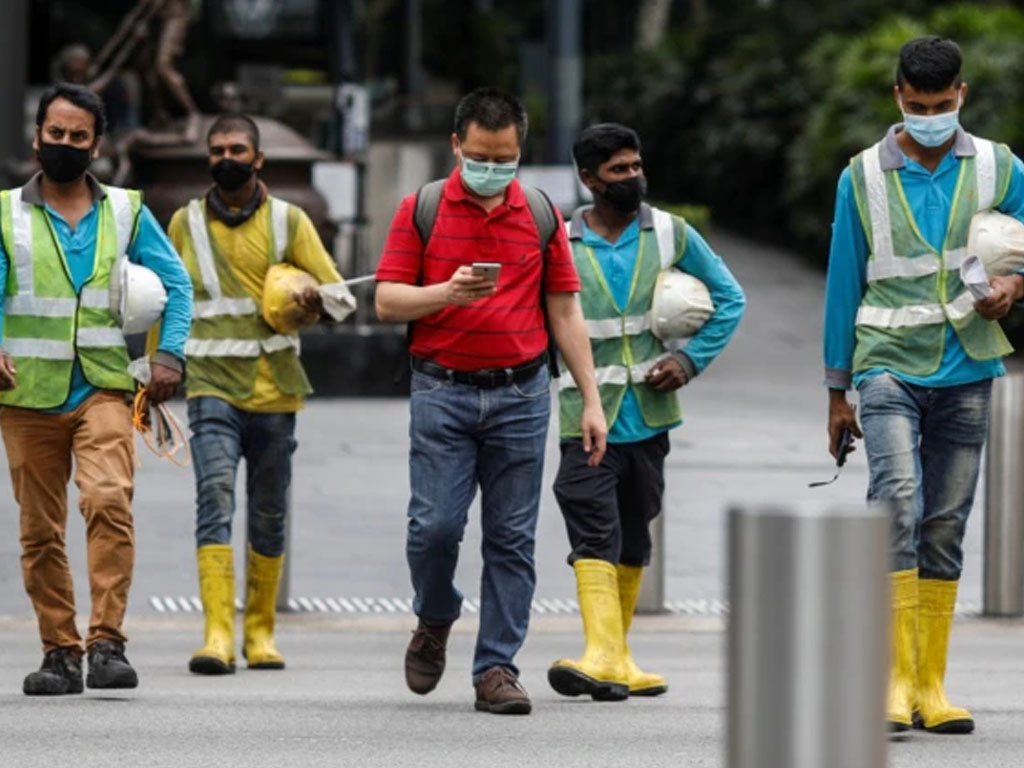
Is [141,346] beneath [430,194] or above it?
beneath

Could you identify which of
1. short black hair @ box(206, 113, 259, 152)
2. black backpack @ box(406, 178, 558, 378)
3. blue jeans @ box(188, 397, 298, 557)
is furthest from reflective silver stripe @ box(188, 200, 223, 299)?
black backpack @ box(406, 178, 558, 378)

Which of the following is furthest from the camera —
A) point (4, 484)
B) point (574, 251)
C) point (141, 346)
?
point (141, 346)

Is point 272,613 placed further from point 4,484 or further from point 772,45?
point 772,45

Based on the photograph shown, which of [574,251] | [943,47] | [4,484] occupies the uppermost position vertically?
[943,47]

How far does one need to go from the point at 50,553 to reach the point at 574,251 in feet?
6.24

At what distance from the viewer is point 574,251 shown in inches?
339

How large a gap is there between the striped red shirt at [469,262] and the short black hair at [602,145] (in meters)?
0.55

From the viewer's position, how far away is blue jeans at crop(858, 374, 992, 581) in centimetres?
749

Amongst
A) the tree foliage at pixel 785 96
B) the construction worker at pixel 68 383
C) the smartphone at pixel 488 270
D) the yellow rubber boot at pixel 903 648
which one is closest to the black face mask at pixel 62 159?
the construction worker at pixel 68 383

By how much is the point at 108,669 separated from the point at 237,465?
44.7 inches

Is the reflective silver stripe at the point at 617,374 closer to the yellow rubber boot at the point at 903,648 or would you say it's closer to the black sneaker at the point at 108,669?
the yellow rubber boot at the point at 903,648

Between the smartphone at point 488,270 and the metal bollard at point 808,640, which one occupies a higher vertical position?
the smartphone at point 488,270

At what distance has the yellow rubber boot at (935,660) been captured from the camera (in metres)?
7.64

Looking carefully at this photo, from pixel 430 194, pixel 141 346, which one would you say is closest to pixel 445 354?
pixel 430 194
